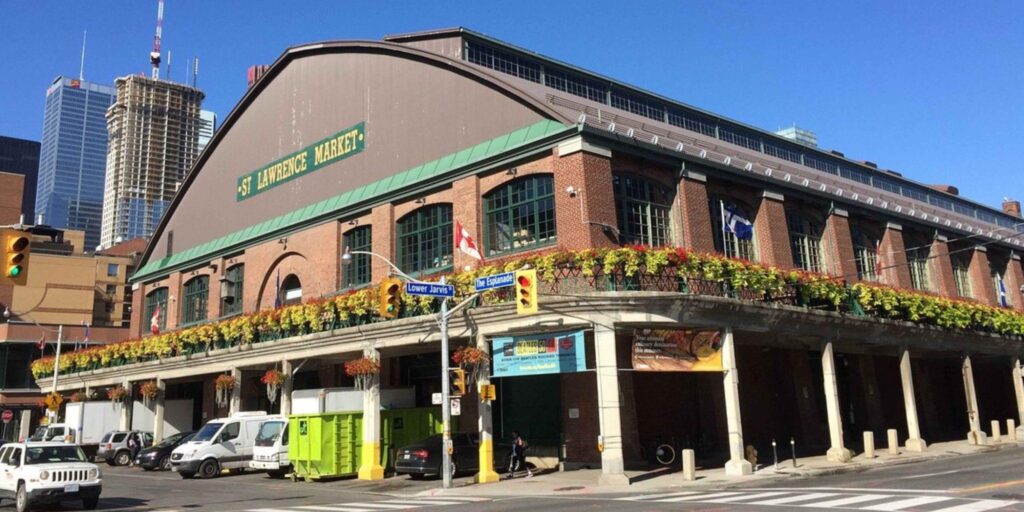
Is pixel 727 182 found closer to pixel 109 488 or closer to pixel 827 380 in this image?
pixel 827 380

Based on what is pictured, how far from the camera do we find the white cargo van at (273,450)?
30828 millimetres

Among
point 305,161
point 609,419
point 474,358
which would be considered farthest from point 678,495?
point 305,161

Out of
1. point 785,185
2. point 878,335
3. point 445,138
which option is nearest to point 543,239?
point 445,138

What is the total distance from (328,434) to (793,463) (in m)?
16.6

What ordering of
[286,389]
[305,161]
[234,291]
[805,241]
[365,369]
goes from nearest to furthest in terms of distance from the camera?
1. [365,369]
2. [286,389]
3. [805,241]
4. [305,161]
5. [234,291]

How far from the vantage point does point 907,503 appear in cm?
1617

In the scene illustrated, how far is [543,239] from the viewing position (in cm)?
2991

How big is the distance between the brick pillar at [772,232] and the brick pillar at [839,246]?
3.49 metres

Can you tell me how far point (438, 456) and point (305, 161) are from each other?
2129 centimetres

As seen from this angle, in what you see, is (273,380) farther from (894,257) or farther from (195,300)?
(894,257)

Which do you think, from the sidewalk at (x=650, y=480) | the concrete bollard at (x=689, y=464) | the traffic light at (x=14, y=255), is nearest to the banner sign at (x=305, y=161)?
the sidewalk at (x=650, y=480)

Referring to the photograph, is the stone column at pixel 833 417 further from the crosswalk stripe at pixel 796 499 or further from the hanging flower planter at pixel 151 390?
the hanging flower planter at pixel 151 390

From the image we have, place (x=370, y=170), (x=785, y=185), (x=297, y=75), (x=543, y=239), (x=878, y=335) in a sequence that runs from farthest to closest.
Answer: (x=297, y=75) < (x=370, y=170) < (x=785, y=185) < (x=878, y=335) < (x=543, y=239)

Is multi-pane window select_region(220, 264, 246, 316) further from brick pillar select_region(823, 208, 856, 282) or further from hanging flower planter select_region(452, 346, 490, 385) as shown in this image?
brick pillar select_region(823, 208, 856, 282)
